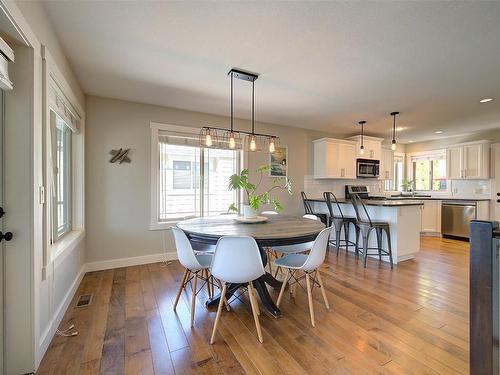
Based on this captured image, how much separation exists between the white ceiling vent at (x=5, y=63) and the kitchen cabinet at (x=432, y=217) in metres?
7.03

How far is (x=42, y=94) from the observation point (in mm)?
1662

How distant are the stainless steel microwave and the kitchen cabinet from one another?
1455mm

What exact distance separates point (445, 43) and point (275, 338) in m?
2.78

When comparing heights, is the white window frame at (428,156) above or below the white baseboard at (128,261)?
above

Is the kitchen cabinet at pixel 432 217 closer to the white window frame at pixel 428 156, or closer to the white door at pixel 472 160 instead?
the white window frame at pixel 428 156

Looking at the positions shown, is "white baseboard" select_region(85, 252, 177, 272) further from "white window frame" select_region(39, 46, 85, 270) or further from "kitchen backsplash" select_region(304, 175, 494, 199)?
"kitchen backsplash" select_region(304, 175, 494, 199)

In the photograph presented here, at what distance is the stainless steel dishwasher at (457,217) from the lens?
5097mm

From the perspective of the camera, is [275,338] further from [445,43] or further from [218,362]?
[445,43]

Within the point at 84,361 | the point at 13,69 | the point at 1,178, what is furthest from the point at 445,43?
the point at 84,361

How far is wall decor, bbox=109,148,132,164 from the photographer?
3402 mm

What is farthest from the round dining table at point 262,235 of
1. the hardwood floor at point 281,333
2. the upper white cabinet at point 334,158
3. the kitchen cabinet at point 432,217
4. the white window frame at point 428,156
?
the white window frame at point 428,156

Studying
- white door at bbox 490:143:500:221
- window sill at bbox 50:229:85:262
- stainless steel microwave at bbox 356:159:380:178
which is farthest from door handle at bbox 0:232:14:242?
white door at bbox 490:143:500:221

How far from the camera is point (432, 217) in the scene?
5688mm

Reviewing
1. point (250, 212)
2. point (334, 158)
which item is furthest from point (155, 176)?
point (334, 158)
